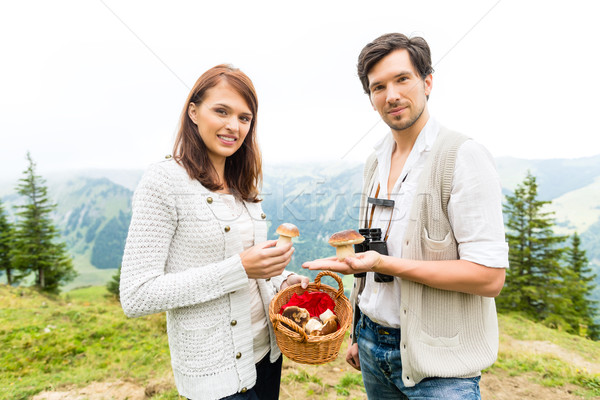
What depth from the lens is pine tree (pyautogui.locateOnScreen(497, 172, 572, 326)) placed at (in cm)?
3306

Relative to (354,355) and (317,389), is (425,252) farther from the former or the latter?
(317,389)

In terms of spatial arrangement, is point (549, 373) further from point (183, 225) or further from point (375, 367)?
point (183, 225)

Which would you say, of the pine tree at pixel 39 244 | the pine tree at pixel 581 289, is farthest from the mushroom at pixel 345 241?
the pine tree at pixel 39 244

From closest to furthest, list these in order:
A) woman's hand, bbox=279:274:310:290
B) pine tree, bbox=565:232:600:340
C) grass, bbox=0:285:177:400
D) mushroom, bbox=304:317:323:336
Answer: mushroom, bbox=304:317:323:336, woman's hand, bbox=279:274:310:290, grass, bbox=0:285:177:400, pine tree, bbox=565:232:600:340

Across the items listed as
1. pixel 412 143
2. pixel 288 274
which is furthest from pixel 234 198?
pixel 412 143

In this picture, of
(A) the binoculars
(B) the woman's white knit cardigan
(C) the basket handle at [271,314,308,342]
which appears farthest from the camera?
(A) the binoculars

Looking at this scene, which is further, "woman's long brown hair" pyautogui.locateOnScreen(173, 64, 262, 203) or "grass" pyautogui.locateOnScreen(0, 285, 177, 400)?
"grass" pyautogui.locateOnScreen(0, 285, 177, 400)

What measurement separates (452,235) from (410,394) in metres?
1.29

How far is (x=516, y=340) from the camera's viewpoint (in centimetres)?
1133

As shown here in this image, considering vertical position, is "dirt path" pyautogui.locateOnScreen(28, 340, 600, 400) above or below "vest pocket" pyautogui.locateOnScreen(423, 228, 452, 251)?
below

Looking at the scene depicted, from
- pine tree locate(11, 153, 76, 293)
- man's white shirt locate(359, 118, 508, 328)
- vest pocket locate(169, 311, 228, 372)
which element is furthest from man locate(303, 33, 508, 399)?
pine tree locate(11, 153, 76, 293)

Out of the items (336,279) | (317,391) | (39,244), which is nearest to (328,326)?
(336,279)

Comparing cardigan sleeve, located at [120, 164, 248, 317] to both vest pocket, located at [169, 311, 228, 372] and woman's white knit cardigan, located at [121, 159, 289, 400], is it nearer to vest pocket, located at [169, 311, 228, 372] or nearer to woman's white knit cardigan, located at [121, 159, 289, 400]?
woman's white knit cardigan, located at [121, 159, 289, 400]

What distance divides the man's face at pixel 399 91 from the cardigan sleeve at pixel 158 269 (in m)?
1.74
